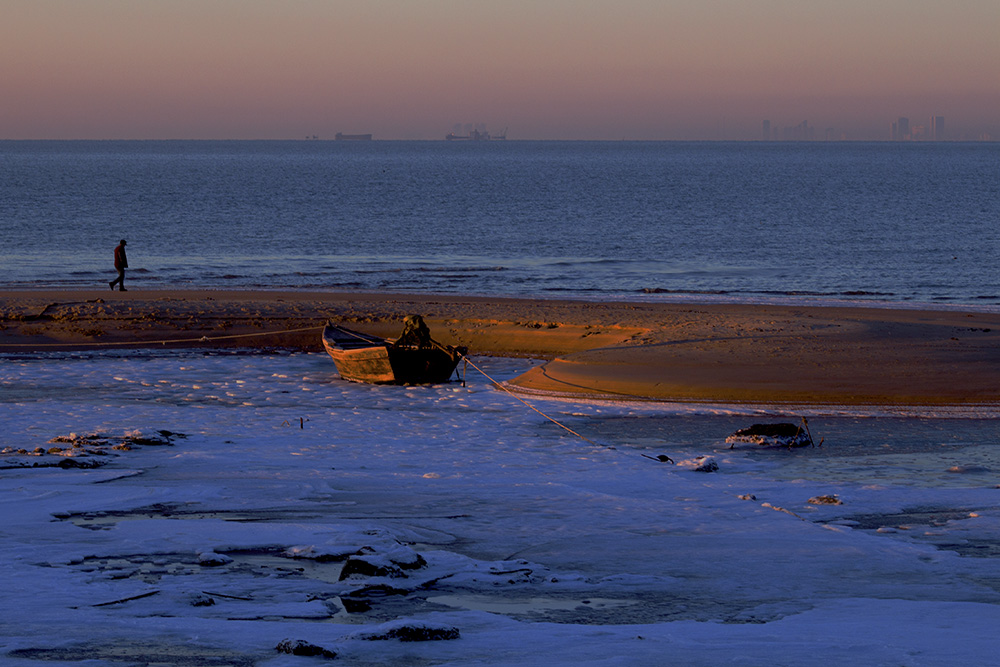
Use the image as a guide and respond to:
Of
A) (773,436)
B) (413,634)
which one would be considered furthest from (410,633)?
(773,436)

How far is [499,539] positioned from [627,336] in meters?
13.1

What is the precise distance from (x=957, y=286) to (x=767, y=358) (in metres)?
21.0

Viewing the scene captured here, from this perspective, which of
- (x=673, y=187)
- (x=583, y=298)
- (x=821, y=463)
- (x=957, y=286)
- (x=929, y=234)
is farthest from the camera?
(x=673, y=187)

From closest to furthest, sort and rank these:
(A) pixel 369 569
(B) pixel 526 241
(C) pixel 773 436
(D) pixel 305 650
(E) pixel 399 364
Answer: (D) pixel 305 650 < (A) pixel 369 569 < (C) pixel 773 436 < (E) pixel 399 364 < (B) pixel 526 241

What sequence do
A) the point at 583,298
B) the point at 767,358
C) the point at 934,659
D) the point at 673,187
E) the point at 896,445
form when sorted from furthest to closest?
the point at 673,187, the point at 583,298, the point at 767,358, the point at 896,445, the point at 934,659

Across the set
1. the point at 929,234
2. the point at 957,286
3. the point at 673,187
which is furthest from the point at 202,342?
the point at 673,187

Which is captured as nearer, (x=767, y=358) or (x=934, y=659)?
(x=934, y=659)

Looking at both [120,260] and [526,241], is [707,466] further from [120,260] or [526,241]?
[526,241]

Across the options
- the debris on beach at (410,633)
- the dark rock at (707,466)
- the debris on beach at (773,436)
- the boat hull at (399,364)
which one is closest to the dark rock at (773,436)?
the debris on beach at (773,436)

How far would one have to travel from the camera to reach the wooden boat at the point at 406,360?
20422 mm

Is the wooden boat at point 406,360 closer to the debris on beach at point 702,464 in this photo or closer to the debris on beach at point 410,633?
the debris on beach at point 702,464

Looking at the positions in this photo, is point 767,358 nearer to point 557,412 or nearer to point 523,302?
point 557,412

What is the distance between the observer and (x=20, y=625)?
26.2ft

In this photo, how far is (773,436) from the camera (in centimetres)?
1488
